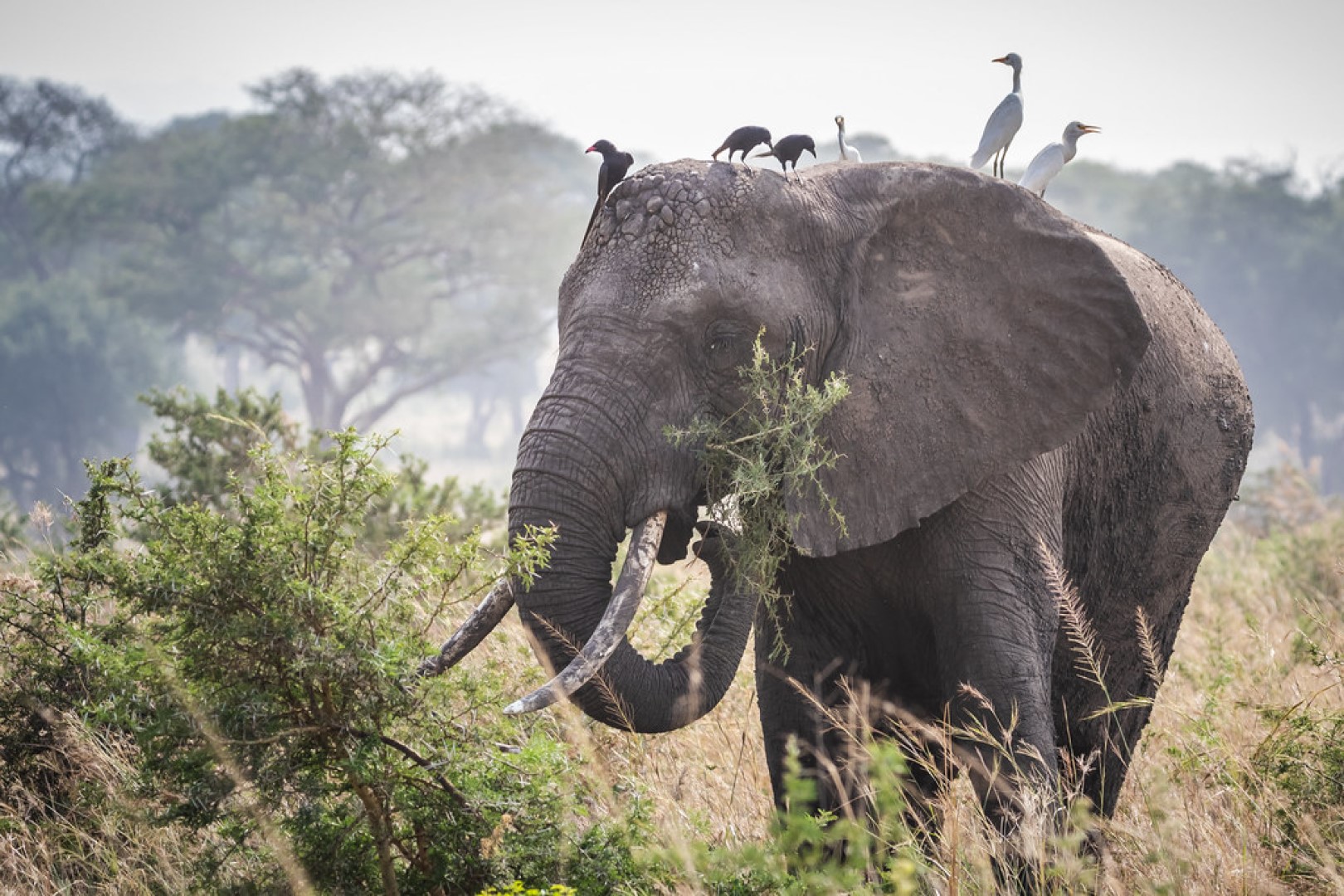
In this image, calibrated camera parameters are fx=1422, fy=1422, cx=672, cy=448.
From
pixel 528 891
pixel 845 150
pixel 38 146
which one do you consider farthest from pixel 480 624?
pixel 38 146

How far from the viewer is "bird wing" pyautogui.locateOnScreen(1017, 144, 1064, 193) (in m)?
5.70

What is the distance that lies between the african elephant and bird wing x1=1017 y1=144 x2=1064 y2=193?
1182 mm

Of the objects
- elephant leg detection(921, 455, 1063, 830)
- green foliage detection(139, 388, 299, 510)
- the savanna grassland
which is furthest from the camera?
green foliage detection(139, 388, 299, 510)

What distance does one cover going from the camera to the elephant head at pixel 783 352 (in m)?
3.96

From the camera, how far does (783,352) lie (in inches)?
163

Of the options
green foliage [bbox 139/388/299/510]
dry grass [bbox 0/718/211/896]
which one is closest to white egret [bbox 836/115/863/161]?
dry grass [bbox 0/718/211/896]

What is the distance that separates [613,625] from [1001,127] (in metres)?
3.08

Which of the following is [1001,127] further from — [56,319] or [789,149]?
[56,319]

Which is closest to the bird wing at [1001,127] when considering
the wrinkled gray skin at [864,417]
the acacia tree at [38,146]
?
the wrinkled gray skin at [864,417]

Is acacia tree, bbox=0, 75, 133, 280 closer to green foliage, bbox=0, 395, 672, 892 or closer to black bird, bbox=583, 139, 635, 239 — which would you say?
black bird, bbox=583, 139, 635, 239

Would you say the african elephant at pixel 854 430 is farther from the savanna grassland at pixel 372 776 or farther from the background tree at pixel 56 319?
the background tree at pixel 56 319

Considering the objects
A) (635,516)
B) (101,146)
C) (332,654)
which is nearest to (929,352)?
(635,516)

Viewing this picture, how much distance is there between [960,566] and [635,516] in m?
1.00

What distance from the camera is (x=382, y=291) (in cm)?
3938
